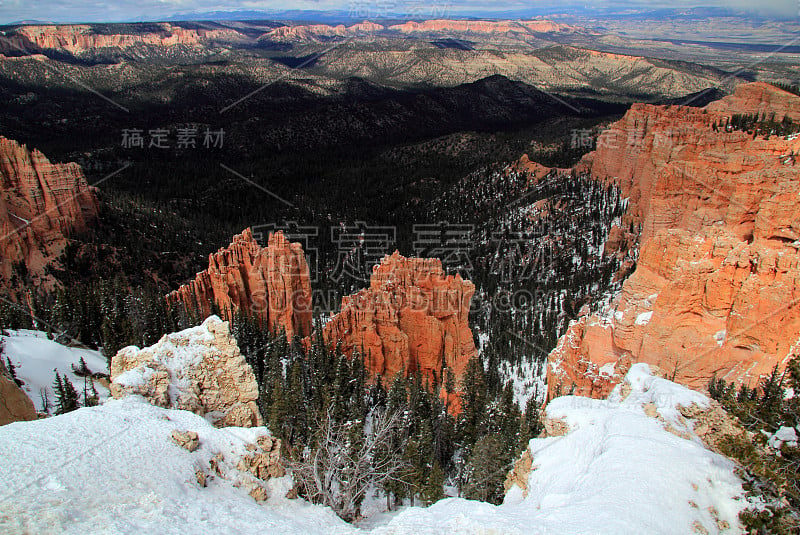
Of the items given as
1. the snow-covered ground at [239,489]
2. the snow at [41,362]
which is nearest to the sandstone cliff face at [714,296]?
the snow-covered ground at [239,489]

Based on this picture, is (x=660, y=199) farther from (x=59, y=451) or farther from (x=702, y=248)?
(x=59, y=451)

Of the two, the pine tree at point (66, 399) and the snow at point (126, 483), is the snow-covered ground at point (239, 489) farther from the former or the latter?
the pine tree at point (66, 399)

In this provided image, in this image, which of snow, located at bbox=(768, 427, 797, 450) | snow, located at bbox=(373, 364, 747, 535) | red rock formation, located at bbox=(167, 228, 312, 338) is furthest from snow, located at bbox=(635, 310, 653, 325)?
red rock formation, located at bbox=(167, 228, 312, 338)

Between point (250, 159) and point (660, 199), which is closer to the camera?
point (660, 199)

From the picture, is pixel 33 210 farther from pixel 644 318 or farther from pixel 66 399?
pixel 644 318

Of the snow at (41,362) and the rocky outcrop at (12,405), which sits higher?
the rocky outcrop at (12,405)

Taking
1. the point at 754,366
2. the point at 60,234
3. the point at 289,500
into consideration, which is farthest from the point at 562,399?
the point at 60,234

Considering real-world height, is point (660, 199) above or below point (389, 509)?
above
